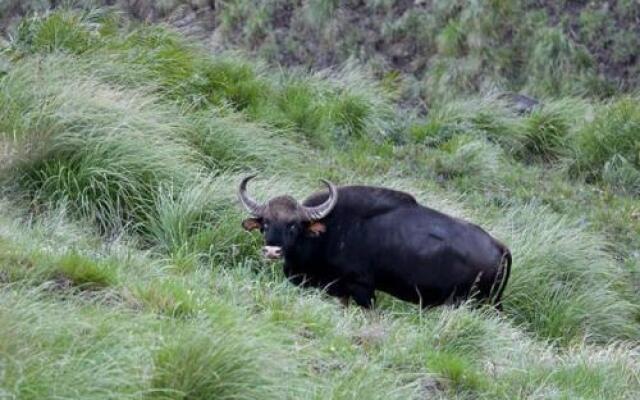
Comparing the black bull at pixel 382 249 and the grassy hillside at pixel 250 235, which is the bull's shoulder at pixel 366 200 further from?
the grassy hillside at pixel 250 235

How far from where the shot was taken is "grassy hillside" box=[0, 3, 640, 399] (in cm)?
675

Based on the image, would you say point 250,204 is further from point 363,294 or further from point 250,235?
point 363,294

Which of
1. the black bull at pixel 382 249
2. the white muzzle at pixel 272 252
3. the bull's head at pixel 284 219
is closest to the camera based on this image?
the white muzzle at pixel 272 252

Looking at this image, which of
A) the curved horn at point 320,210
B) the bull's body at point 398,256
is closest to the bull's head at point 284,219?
the curved horn at point 320,210

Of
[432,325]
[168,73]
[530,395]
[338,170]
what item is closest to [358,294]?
[432,325]

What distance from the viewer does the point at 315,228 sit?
10.4 meters

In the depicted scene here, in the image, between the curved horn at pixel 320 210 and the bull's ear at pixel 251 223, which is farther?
the curved horn at pixel 320 210

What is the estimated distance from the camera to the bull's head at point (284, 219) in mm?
10227

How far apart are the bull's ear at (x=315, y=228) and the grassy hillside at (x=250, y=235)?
0.43m

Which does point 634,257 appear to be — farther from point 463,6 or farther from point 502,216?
point 463,6

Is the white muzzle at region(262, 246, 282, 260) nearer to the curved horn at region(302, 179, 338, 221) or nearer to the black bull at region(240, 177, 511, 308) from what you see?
the black bull at region(240, 177, 511, 308)

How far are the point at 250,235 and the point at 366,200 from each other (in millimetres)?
986

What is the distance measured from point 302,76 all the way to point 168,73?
3.07 meters

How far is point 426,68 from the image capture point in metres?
20.5
